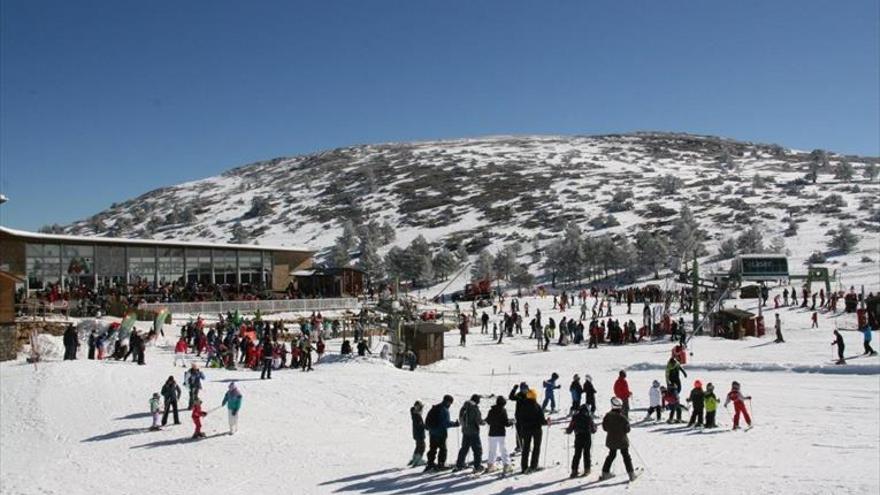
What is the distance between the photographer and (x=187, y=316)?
113 feet

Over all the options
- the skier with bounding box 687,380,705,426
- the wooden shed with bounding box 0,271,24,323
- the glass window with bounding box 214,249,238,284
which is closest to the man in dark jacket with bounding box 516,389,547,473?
the skier with bounding box 687,380,705,426

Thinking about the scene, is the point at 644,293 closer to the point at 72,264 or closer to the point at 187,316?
the point at 187,316

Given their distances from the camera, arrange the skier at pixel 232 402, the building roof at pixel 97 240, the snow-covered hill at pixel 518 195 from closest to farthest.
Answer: the skier at pixel 232 402 < the building roof at pixel 97 240 < the snow-covered hill at pixel 518 195

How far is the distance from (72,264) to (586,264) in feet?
136

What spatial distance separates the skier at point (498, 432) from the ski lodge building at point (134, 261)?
30.3 meters

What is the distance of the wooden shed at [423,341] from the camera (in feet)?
82.3

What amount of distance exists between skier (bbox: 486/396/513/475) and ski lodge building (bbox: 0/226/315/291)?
3025 cm

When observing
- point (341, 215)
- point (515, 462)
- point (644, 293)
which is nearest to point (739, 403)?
point (515, 462)

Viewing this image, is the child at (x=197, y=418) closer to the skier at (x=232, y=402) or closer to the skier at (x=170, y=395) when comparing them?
the skier at (x=232, y=402)

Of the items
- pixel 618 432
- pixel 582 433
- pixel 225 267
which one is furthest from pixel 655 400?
pixel 225 267

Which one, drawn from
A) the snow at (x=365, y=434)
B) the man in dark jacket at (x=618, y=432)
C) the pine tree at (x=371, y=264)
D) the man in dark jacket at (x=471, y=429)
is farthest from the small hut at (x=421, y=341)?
A: the pine tree at (x=371, y=264)

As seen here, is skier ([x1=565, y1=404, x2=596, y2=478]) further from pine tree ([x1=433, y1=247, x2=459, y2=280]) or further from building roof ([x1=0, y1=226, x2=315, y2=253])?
pine tree ([x1=433, y1=247, x2=459, y2=280])

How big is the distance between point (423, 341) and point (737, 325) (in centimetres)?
1254

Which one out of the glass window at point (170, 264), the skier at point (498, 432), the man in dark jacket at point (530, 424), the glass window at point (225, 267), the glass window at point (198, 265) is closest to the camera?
the man in dark jacket at point (530, 424)
